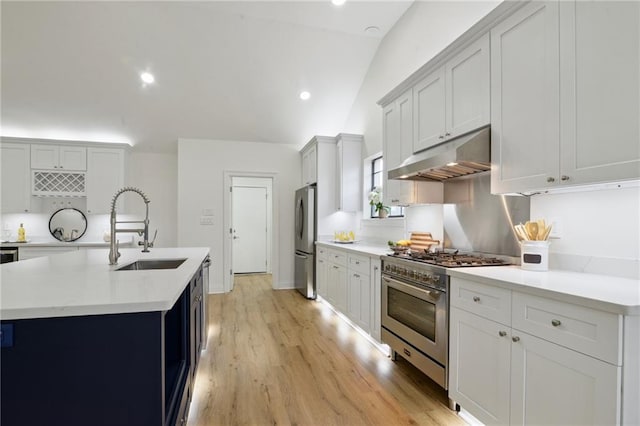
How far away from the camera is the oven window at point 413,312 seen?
89.7 inches

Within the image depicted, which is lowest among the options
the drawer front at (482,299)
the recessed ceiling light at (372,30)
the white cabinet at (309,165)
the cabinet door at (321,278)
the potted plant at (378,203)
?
the cabinet door at (321,278)

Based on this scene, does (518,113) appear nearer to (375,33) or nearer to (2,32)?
(375,33)

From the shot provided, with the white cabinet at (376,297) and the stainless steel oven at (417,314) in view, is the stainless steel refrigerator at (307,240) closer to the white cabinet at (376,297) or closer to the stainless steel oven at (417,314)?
the white cabinet at (376,297)

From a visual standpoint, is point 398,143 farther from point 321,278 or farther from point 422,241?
point 321,278

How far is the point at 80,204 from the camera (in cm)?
564

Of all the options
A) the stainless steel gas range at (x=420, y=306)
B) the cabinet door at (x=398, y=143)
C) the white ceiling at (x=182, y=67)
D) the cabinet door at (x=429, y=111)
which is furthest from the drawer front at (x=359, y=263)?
the white ceiling at (x=182, y=67)

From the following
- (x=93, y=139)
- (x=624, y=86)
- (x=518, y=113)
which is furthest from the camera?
(x=93, y=139)

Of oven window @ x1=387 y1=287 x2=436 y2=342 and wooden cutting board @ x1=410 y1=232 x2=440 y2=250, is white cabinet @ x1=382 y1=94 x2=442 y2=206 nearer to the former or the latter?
wooden cutting board @ x1=410 y1=232 x2=440 y2=250

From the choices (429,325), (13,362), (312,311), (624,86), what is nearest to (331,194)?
(312,311)

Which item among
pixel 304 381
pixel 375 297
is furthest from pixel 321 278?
pixel 304 381

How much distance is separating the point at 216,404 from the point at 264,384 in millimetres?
385

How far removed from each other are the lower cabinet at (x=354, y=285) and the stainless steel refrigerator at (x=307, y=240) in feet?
1.41

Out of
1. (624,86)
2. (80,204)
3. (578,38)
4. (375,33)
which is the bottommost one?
(80,204)

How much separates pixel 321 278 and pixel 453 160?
2932 mm
